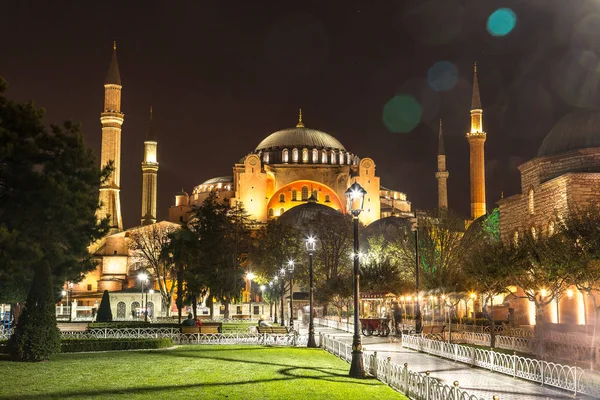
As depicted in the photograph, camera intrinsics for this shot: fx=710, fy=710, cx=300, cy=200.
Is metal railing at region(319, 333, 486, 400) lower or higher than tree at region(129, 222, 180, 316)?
lower

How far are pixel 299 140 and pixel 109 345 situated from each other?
69.6 m

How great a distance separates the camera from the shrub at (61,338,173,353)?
66.9 ft

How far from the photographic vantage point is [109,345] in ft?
69.3

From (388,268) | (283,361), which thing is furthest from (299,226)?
(283,361)

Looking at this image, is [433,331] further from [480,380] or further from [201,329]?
[480,380]

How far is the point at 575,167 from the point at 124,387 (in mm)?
26156

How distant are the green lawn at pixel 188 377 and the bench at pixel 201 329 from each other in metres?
5.90

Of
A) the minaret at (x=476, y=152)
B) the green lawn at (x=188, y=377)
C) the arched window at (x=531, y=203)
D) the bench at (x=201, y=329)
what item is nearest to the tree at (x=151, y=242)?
the minaret at (x=476, y=152)

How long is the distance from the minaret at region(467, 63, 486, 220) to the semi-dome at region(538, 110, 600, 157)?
87.0 ft

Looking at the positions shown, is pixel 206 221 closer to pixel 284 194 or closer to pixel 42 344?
pixel 42 344

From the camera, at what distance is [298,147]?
8838 cm

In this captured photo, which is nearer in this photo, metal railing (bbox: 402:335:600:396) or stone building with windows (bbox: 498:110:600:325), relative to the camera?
metal railing (bbox: 402:335:600:396)

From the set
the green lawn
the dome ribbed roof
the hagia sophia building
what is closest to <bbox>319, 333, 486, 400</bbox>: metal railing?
the green lawn

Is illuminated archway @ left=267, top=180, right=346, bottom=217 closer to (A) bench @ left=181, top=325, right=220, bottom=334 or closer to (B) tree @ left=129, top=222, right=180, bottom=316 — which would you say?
(B) tree @ left=129, top=222, right=180, bottom=316
